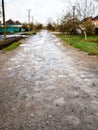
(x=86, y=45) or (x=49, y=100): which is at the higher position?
(x=86, y=45)

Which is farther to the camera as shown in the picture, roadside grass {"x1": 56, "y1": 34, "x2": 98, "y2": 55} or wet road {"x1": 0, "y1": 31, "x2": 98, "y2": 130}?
roadside grass {"x1": 56, "y1": 34, "x2": 98, "y2": 55}

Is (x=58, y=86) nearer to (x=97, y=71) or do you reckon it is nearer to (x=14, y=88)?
(x=14, y=88)

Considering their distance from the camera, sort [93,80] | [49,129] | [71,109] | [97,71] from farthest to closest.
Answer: [97,71] → [93,80] → [71,109] → [49,129]

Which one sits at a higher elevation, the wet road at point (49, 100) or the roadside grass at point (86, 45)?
the roadside grass at point (86, 45)

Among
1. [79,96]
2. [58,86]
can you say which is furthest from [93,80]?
[79,96]

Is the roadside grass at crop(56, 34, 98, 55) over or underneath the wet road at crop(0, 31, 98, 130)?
over

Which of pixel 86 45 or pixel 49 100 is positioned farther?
pixel 86 45

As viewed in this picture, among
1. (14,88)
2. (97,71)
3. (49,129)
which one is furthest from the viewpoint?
(97,71)

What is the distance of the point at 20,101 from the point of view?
6312 mm

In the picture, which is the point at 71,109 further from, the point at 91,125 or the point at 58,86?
the point at 58,86

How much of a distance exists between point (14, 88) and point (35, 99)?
147cm

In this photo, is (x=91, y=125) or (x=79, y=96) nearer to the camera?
(x=91, y=125)

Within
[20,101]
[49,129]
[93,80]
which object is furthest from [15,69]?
[49,129]

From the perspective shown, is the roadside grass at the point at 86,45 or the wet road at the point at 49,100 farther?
the roadside grass at the point at 86,45
